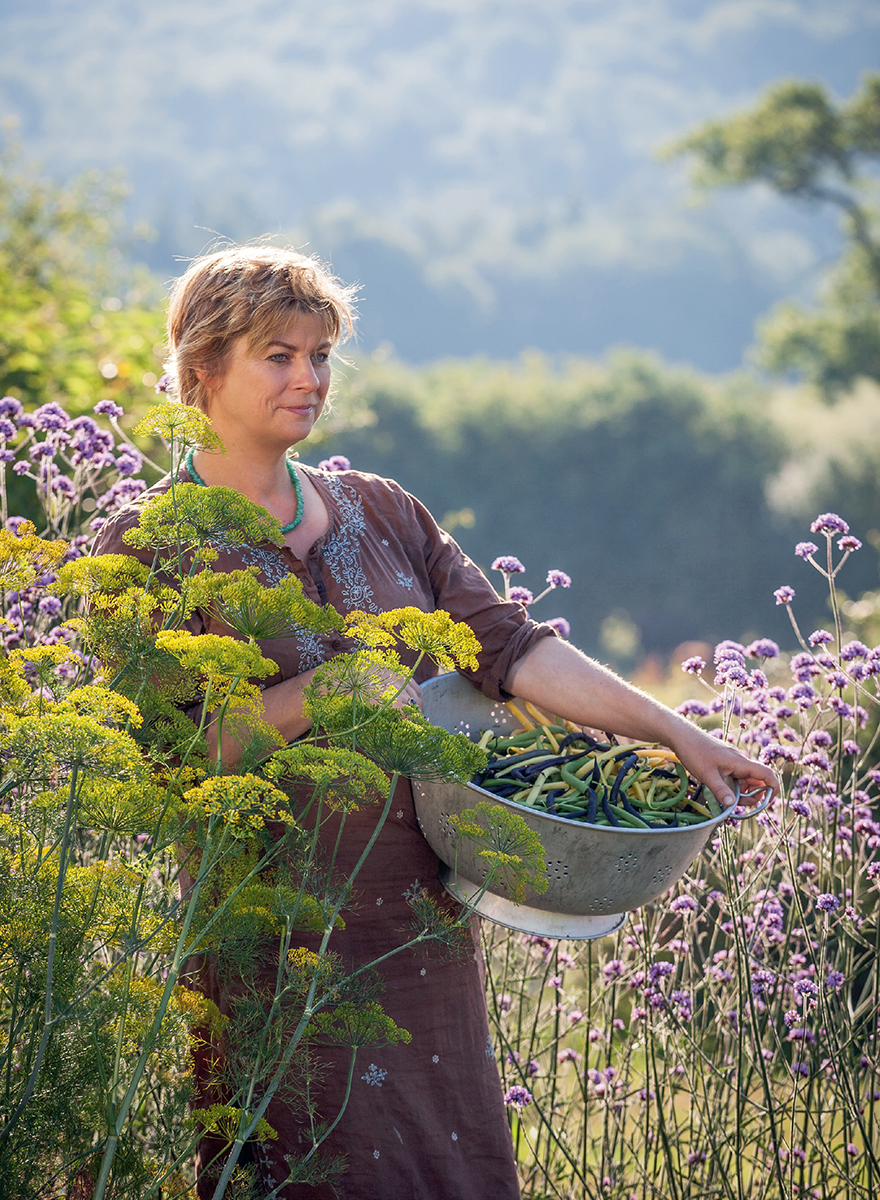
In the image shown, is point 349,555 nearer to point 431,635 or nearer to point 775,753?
point 431,635

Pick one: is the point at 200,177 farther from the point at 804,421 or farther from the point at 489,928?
the point at 489,928

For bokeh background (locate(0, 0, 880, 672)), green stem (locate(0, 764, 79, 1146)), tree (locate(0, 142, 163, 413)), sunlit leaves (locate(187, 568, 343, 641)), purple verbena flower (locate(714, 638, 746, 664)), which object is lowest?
green stem (locate(0, 764, 79, 1146))

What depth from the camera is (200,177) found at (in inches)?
5202

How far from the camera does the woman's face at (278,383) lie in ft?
5.58

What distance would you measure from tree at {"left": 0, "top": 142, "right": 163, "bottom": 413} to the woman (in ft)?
2.21

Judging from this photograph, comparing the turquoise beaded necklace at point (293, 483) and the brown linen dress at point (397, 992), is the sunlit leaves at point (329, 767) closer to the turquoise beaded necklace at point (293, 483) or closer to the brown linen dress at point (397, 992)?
the brown linen dress at point (397, 992)

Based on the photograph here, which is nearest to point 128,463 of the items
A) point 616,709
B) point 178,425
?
point 178,425

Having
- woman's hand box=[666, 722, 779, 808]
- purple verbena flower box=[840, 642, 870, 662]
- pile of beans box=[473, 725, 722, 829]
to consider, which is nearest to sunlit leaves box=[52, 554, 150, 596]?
pile of beans box=[473, 725, 722, 829]

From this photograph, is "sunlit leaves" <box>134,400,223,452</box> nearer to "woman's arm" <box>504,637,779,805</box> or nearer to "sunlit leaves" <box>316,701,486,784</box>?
"sunlit leaves" <box>316,701,486,784</box>

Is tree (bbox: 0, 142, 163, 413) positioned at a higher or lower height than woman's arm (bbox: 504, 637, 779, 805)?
higher

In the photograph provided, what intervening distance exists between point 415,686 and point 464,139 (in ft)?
586

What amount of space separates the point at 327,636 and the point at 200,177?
472ft

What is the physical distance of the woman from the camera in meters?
1.62

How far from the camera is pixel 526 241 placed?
112000 millimetres
